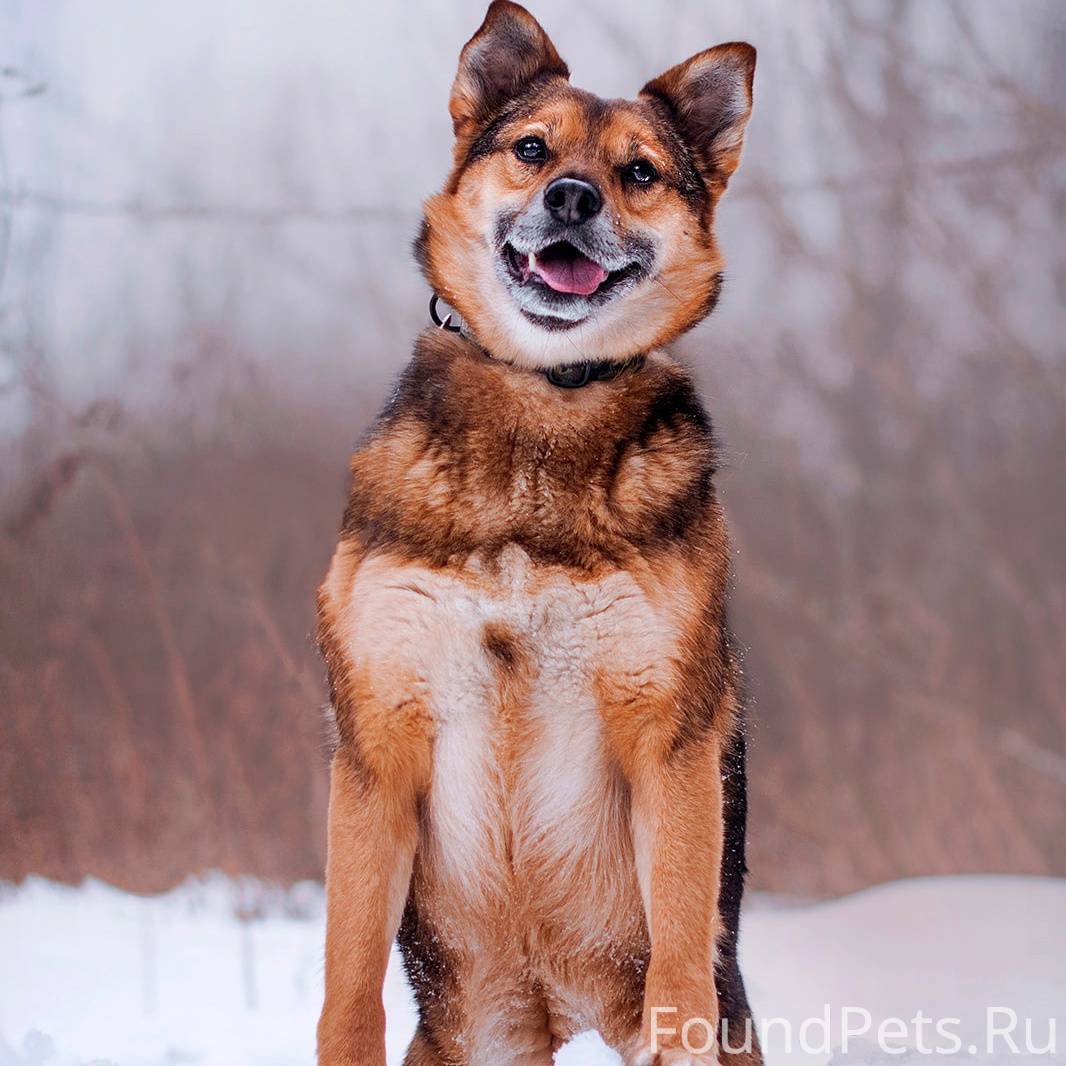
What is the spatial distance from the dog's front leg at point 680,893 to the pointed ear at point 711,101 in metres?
1.08

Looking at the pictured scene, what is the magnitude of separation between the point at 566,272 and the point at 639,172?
0.81ft

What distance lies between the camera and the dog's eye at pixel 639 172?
7.25 ft

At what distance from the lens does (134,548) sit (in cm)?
395

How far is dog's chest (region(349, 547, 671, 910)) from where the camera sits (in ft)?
6.56

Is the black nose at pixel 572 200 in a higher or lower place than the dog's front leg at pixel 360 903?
higher

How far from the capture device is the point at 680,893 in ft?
6.55

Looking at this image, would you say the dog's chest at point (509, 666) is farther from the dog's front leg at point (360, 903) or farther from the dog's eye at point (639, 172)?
the dog's eye at point (639, 172)

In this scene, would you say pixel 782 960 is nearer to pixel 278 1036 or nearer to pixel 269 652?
pixel 278 1036

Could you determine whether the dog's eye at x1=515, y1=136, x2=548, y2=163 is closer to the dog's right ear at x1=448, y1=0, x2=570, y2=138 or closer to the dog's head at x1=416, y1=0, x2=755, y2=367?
the dog's head at x1=416, y1=0, x2=755, y2=367

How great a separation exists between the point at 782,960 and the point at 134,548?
7.33ft

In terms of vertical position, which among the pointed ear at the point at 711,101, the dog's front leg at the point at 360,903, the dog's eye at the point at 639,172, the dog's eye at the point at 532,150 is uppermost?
the pointed ear at the point at 711,101

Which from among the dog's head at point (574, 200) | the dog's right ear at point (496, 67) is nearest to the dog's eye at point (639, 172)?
the dog's head at point (574, 200)

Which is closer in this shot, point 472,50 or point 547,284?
point 547,284

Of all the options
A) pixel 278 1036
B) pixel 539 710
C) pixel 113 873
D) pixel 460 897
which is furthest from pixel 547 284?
pixel 113 873
